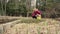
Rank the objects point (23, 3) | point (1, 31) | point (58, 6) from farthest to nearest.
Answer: point (23, 3) → point (58, 6) → point (1, 31)

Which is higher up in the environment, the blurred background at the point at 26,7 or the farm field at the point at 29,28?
the farm field at the point at 29,28

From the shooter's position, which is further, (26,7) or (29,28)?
(26,7)

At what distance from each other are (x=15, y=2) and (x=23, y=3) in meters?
0.83

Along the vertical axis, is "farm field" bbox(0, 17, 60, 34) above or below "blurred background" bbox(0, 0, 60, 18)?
above

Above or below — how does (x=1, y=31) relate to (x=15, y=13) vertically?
above

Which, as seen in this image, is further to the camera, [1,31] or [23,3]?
[23,3]

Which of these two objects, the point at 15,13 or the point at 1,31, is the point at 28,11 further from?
the point at 1,31

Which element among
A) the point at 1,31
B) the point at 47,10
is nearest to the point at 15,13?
the point at 47,10

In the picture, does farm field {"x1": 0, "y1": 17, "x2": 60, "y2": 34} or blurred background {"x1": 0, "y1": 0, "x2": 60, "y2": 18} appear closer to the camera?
farm field {"x1": 0, "y1": 17, "x2": 60, "y2": 34}

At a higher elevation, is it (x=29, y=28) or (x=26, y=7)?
(x=29, y=28)

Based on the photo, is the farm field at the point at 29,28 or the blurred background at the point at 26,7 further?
the blurred background at the point at 26,7

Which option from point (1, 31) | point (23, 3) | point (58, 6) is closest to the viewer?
point (1, 31)

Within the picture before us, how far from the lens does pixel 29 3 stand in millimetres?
19469

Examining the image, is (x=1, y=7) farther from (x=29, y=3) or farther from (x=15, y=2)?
(x=29, y=3)
